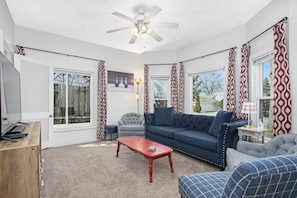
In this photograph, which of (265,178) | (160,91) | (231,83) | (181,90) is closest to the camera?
(265,178)

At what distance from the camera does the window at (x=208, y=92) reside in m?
4.36

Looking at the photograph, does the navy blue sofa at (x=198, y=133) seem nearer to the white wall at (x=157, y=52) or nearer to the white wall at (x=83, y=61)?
the white wall at (x=157, y=52)

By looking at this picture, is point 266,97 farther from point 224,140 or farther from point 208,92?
point 208,92

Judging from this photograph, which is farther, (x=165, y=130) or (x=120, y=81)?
(x=120, y=81)

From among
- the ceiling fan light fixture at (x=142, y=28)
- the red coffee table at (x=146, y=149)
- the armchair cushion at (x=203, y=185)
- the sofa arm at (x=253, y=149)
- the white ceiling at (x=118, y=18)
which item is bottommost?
the red coffee table at (x=146, y=149)

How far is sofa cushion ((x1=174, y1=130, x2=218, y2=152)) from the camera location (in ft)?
9.61

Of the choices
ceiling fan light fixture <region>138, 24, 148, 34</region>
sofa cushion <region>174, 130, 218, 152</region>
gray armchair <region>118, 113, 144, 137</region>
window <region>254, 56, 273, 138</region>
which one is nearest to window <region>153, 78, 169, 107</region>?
gray armchair <region>118, 113, 144, 137</region>

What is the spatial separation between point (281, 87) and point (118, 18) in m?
3.11

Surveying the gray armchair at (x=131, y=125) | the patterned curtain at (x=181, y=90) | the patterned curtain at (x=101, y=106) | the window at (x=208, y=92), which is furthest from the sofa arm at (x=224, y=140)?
the patterned curtain at (x=101, y=106)

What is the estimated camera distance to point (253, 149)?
88.3 inches

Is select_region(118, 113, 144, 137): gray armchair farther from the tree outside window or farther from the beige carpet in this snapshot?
the tree outside window

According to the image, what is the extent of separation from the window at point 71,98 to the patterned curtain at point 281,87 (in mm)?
4522

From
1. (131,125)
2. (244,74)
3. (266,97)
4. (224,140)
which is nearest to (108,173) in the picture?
(224,140)

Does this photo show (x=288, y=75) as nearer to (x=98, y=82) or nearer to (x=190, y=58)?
(x=190, y=58)
